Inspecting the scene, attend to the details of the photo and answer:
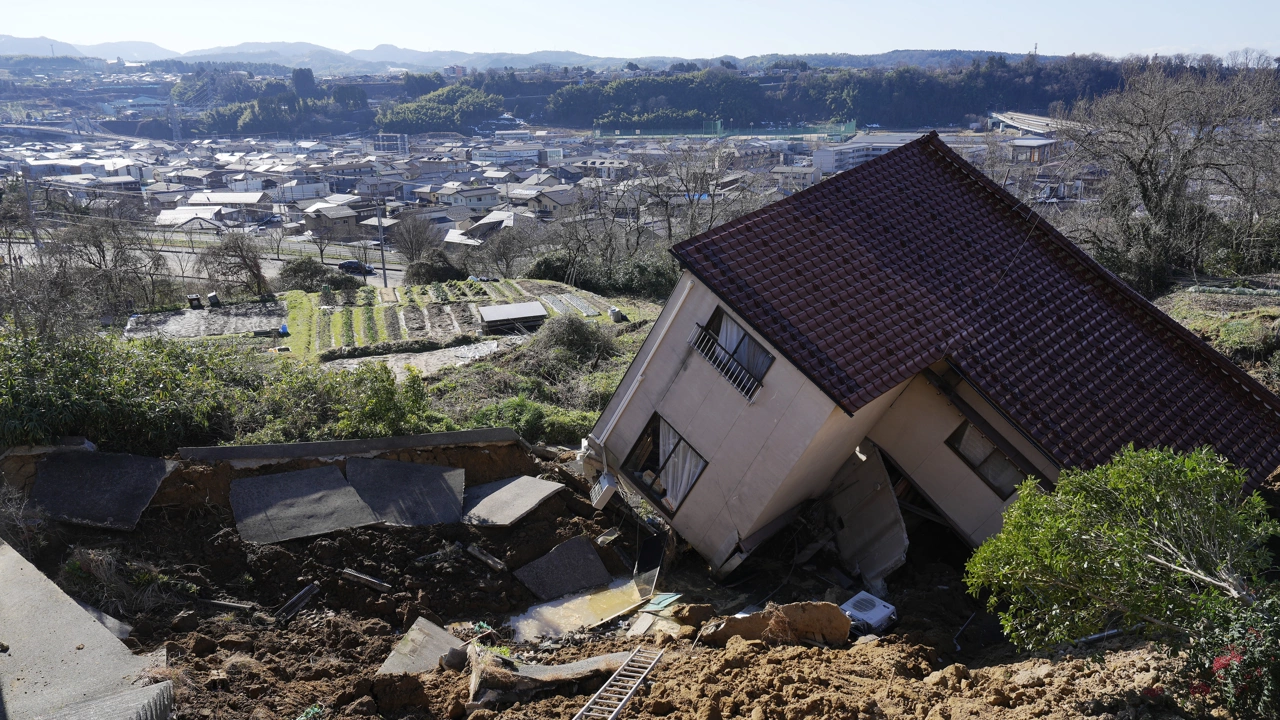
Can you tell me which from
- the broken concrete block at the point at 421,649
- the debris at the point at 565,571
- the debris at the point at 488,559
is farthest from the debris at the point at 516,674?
the debris at the point at 565,571

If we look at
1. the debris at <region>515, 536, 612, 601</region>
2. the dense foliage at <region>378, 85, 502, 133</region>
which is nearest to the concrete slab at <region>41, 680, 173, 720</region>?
the debris at <region>515, 536, 612, 601</region>

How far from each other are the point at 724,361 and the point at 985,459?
10.9ft

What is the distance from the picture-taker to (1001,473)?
9.22 meters

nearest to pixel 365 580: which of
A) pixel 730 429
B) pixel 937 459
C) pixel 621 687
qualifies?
pixel 621 687

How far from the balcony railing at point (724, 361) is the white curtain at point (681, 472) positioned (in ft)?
3.72

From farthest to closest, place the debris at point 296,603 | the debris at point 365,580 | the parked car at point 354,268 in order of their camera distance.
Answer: the parked car at point 354,268
the debris at point 365,580
the debris at point 296,603

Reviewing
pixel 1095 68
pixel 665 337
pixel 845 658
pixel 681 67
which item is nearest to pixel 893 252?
pixel 665 337

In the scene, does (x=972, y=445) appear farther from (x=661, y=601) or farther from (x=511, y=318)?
(x=511, y=318)

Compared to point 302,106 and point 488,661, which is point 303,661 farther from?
point 302,106

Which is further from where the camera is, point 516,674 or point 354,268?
point 354,268

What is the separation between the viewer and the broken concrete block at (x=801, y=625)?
7.55 m

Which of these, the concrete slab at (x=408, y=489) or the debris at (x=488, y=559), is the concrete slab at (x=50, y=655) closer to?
the concrete slab at (x=408, y=489)

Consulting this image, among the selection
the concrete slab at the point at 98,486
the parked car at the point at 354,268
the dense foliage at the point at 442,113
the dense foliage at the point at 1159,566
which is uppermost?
the dense foliage at the point at 442,113

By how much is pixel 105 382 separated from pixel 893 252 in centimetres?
1017
